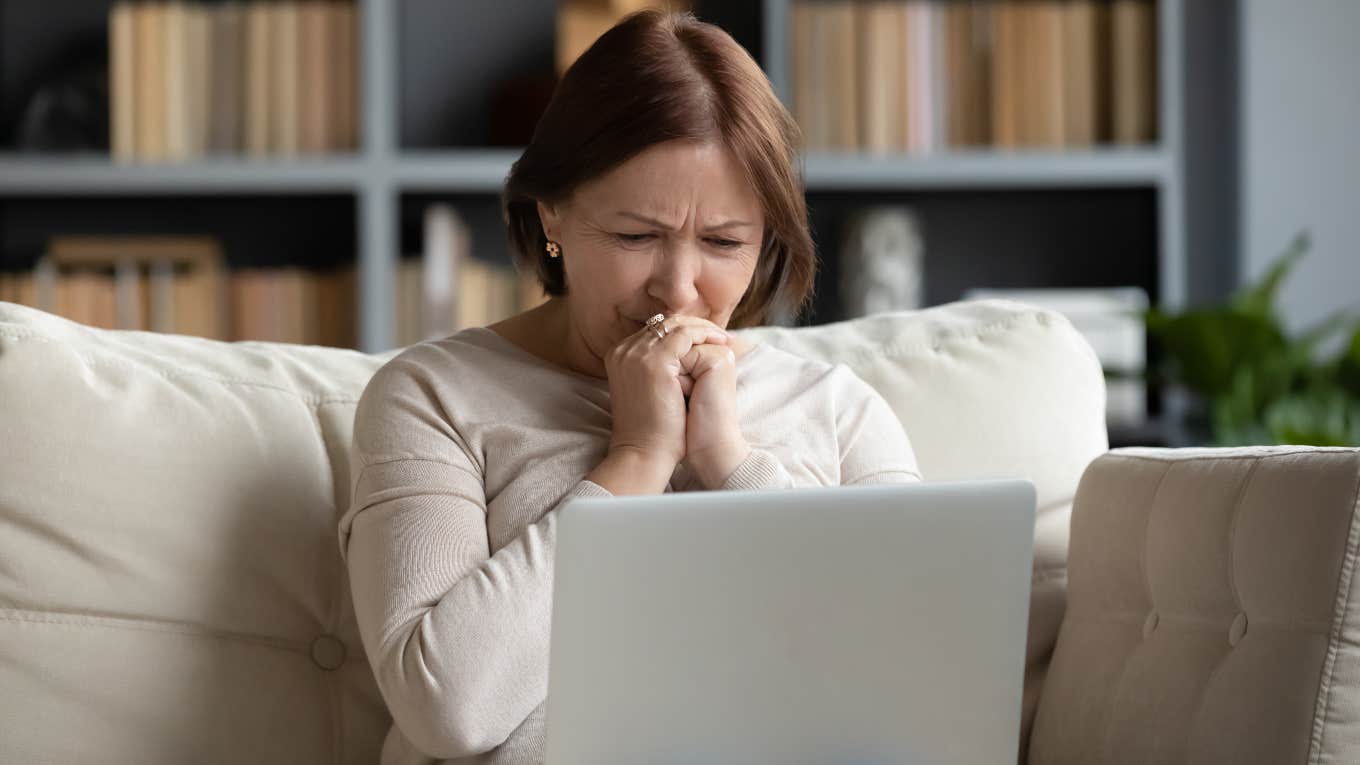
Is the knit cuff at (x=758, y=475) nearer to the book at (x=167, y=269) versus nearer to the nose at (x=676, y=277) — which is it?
the nose at (x=676, y=277)

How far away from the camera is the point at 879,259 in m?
3.15

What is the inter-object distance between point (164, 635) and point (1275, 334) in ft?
7.42

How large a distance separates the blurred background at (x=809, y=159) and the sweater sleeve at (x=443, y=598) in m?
1.80

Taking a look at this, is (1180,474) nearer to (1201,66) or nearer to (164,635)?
(164,635)

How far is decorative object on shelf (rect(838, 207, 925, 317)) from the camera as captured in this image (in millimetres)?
3150

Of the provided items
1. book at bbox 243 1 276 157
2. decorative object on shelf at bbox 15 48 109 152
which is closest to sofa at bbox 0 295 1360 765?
book at bbox 243 1 276 157

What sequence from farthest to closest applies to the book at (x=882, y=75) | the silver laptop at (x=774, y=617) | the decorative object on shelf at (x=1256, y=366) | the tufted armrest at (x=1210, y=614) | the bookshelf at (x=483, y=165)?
the book at (x=882, y=75) → the bookshelf at (x=483, y=165) → the decorative object on shelf at (x=1256, y=366) → the tufted armrest at (x=1210, y=614) → the silver laptop at (x=774, y=617)

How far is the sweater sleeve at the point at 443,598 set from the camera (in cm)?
113

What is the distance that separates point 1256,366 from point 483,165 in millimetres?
1554

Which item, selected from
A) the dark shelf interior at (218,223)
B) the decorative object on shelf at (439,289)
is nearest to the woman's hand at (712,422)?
the decorative object on shelf at (439,289)

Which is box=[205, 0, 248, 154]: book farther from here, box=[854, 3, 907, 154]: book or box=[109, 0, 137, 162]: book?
box=[854, 3, 907, 154]: book

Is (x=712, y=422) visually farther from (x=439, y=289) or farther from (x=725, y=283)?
(x=439, y=289)

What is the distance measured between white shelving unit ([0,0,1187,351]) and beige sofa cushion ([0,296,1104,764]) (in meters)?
1.52

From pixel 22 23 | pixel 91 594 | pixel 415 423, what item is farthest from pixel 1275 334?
pixel 22 23
